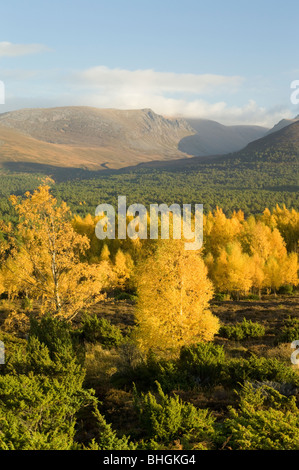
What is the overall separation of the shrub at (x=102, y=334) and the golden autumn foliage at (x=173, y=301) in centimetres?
519

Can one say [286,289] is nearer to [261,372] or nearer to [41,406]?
[261,372]

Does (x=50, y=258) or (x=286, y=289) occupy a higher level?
(x=50, y=258)

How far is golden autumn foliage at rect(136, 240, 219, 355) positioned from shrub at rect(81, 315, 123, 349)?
519 cm

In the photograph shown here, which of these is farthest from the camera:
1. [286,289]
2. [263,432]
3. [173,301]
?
[286,289]

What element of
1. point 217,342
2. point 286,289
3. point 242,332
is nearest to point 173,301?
point 217,342

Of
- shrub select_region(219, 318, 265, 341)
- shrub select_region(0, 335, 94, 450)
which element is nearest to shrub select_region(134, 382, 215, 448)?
shrub select_region(0, 335, 94, 450)

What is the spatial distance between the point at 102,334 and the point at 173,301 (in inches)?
283

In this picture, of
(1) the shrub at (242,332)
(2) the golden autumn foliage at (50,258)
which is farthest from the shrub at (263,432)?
(1) the shrub at (242,332)

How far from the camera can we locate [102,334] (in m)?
18.7

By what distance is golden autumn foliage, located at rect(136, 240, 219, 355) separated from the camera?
1330 cm
